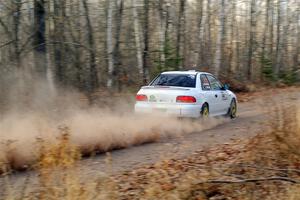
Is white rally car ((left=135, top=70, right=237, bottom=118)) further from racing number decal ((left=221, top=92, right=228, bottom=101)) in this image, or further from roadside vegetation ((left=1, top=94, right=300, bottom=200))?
roadside vegetation ((left=1, top=94, right=300, bottom=200))

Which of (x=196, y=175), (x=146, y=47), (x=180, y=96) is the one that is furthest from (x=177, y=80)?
(x=146, y=47)

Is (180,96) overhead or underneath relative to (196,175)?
overhead

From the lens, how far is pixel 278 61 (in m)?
37.3

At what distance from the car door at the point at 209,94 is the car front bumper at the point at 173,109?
741 mm

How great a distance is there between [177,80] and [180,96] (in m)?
0.86

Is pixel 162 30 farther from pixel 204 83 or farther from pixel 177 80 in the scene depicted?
pixel 177 80

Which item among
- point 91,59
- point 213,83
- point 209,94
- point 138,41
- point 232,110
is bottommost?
point 232,110

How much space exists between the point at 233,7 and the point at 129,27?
13.7 meters

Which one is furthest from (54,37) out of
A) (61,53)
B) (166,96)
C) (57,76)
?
(166,96)

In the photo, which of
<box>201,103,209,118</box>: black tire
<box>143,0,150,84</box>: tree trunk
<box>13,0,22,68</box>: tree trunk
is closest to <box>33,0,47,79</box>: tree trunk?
<box>13,0,22,68</box>: tree trunk

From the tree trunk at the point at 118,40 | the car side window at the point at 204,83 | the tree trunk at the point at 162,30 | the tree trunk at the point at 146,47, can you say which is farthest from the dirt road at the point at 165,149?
the tree trunk at the point at 162,30

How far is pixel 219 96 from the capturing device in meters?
14.9

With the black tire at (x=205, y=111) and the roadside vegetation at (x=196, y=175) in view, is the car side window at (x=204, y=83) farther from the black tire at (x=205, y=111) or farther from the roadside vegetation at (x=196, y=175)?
the roadside vegetation at (x=196, y=175)

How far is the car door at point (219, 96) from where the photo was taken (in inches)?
578
